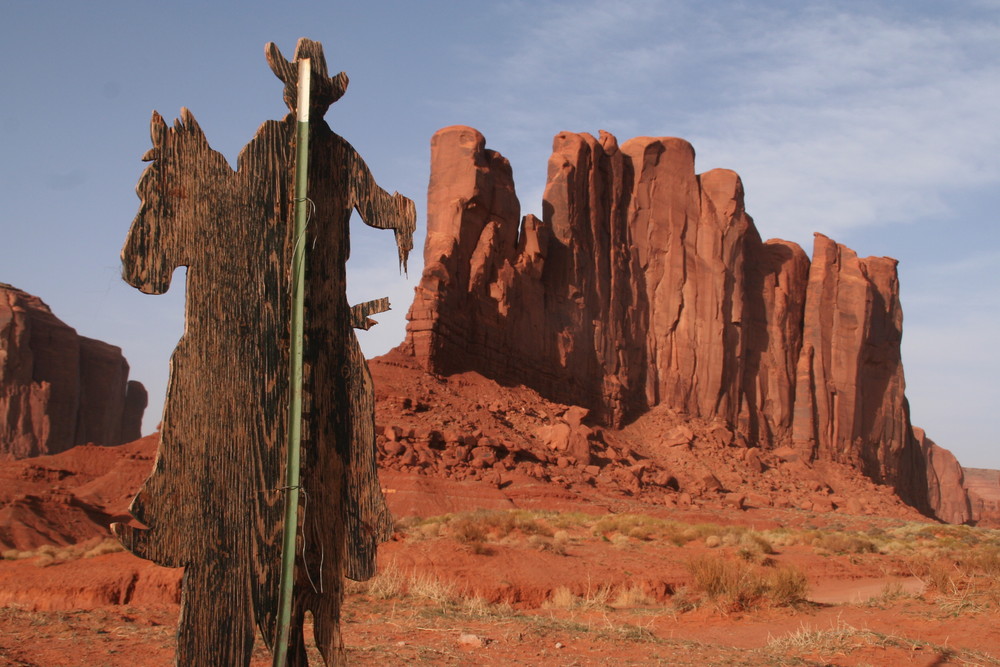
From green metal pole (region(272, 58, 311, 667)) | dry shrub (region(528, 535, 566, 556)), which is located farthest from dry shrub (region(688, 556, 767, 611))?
green metal pole (region(272, 58, 311, 667))

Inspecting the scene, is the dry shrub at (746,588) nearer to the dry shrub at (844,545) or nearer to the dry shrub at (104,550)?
the dry shrub at (104,550)

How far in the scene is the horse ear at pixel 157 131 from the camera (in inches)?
95.6

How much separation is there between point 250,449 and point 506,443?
1183 inches

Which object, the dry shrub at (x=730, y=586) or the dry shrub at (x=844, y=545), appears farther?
the dry shrub at (x=844, y=545)

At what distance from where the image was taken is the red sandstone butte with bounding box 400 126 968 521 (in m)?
39.2

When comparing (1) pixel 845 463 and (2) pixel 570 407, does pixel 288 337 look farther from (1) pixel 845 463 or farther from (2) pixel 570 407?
(1) pixel 845 463

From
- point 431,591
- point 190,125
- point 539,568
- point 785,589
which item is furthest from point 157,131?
point 539,568

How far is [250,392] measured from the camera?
2449mm

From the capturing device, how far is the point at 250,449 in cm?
242

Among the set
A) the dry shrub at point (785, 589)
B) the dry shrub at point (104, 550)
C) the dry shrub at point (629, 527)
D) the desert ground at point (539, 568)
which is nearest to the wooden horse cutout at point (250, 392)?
the desert ground at point (539, 568)

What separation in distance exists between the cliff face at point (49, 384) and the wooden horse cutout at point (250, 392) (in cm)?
5163

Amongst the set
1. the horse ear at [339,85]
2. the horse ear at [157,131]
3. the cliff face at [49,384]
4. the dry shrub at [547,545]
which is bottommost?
the dry shrub at [547,545]

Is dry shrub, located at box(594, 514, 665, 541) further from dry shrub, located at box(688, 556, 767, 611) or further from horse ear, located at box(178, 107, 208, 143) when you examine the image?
horse ear, located at box(178, 107, 208, 143)

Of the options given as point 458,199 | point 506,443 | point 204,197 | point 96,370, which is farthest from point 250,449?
point 96,370
